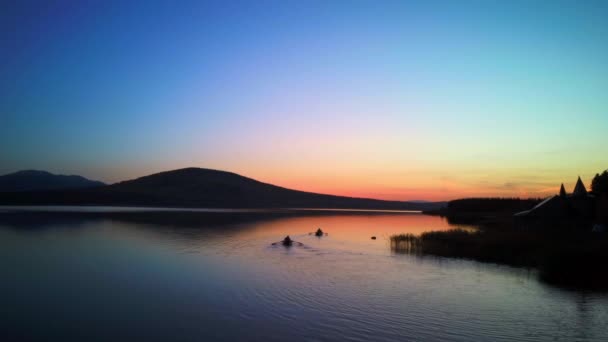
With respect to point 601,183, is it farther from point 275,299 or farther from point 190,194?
point 190,194

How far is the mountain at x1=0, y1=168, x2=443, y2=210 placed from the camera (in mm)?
116312

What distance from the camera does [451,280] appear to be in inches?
692

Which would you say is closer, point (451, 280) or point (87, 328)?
point (87, 328)

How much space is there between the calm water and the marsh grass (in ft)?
4.26


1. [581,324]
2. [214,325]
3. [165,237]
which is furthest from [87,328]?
[165,237]

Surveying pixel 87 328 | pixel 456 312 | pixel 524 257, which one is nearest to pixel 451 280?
pixel 456 312

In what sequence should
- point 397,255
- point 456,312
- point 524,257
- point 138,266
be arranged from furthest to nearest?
point 397,255, point 524,257, point 138,266, point 456,312

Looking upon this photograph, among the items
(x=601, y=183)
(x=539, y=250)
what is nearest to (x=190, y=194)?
(x=601, y=183)

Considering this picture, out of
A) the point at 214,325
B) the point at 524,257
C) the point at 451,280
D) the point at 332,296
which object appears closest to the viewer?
the point at 214,325

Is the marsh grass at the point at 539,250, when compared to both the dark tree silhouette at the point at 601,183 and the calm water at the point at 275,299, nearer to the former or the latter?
the calm water at the point at 275,299

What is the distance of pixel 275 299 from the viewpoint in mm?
13805

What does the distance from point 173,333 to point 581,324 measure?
10616 mm

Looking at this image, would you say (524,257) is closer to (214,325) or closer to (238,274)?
(238,274)

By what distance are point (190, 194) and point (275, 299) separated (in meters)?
131
